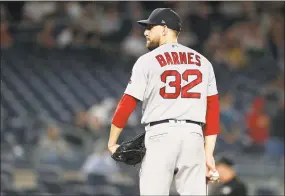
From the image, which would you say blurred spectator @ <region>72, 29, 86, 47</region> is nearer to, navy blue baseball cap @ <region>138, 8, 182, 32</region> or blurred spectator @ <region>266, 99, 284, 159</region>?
blurred spectator @ <region>266, 99, 284, 159</region>

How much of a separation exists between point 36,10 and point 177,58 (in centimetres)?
1033

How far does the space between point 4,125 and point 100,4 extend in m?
4.73

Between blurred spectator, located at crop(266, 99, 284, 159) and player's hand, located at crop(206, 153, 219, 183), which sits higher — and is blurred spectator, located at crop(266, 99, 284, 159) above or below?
below

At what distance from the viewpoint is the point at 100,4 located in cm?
1636

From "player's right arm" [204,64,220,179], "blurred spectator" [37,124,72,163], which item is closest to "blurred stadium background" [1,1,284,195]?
"blurred spectator" [37,124,72,163]

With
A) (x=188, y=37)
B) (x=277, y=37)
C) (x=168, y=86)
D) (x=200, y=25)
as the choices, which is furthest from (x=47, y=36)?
(x=168, y=86)

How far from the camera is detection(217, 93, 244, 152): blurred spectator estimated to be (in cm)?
1360

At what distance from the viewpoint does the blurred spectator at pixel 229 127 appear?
535 inches

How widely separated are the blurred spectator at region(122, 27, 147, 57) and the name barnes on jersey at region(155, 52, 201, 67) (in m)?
10.3

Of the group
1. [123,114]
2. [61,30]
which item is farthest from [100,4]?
[123,114]

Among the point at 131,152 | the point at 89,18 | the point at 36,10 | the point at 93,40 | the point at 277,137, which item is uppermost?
the point at 36,10

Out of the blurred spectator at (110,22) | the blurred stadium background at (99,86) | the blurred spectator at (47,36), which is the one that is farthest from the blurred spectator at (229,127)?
the blurred spectator at (47,36)

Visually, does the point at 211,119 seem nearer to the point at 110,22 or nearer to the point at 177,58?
the point at 177,58

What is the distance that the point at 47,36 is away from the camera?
591 inches
